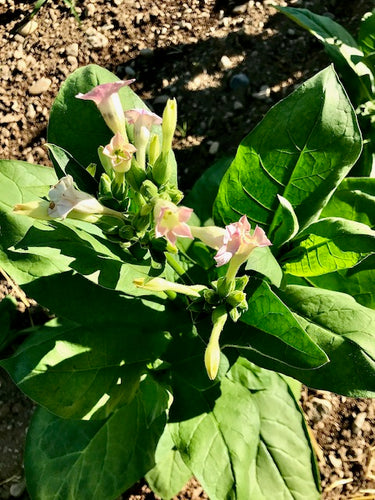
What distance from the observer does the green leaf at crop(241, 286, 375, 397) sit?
138 centimetres

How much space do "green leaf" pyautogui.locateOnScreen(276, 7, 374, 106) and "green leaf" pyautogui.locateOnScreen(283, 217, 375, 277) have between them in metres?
0.91

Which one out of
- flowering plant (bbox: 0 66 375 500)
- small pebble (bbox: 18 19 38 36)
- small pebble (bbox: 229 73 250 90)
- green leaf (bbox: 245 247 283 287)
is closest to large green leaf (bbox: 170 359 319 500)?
flowering plant (bbox: 0 66 375 500)

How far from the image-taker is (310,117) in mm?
1499

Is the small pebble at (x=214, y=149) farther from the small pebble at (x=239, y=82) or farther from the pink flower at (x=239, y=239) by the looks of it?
the pink flower at (x=239, y=239)

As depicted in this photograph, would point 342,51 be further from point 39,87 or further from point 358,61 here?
point 39,87

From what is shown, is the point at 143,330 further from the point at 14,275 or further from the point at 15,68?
the point at 15,68

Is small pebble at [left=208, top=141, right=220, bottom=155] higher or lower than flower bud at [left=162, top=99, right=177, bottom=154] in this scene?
lower

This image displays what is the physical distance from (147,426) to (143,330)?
348 millimetres

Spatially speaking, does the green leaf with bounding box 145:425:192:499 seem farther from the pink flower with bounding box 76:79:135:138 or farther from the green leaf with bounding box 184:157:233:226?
the pink flower with bounding box 76:79:135:138

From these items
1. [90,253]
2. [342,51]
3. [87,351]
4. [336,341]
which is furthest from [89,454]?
[342,51]

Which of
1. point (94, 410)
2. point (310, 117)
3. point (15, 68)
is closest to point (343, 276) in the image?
point (310, 117)

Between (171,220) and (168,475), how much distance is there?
1.23 m

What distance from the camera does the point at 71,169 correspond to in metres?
1.36

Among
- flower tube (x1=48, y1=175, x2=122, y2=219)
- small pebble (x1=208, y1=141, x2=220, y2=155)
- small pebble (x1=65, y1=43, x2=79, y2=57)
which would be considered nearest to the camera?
flower tube (x1=48, y1=175, x2=122, y2=219)
